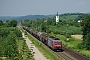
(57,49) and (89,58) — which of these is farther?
(57,49)

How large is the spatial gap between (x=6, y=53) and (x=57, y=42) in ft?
39.3

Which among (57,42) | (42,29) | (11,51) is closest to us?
(11,51)

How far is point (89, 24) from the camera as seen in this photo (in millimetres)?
68000

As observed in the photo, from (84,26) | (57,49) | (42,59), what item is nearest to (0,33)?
(84,26)

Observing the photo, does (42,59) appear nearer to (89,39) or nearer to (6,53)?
(6,53)

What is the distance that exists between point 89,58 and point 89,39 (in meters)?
16.8

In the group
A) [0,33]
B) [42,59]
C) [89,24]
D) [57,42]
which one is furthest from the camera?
[0,33]

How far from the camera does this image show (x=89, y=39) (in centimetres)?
6228

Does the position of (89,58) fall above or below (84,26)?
below

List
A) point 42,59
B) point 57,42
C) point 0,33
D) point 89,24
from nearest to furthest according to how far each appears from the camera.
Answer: point 42,59
point 57,42
point 89,24
point 0,33

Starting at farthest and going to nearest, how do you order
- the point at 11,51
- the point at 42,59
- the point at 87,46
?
the point at 87,46 → the point at 11,51 → the point at 42,59

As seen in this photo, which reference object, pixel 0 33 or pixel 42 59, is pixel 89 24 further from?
pixel 0 33

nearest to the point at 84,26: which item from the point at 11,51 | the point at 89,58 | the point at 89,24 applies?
the point at 89,24

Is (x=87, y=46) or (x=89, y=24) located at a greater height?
(x=89, y=24)
